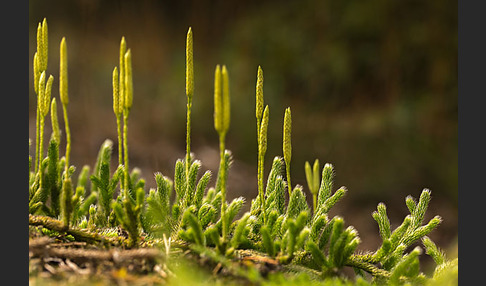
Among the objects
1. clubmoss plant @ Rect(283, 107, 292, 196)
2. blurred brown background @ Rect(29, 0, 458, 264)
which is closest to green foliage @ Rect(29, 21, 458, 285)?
clubmoss plant @ Rect(283, 107, 292, 196)

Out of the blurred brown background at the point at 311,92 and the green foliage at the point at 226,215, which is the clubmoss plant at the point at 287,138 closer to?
the green foliage at the point at 226,215

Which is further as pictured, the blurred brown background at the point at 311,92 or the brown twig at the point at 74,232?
the blurred brown background at the point at 311,92

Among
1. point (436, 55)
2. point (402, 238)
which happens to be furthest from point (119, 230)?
point (436, 55)

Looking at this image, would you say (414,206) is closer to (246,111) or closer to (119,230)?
(119,230)

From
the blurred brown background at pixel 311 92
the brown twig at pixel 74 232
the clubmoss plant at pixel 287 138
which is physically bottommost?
the brown twig at pixel 74 232

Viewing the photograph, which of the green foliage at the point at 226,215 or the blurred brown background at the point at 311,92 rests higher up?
the blurred brown background at the point at 311,92

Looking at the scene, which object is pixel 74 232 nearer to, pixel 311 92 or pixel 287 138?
pixel 287 138

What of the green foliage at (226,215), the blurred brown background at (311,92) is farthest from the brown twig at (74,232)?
the blurred brown background at (311,92)

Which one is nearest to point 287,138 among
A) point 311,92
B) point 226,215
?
point 226,215
